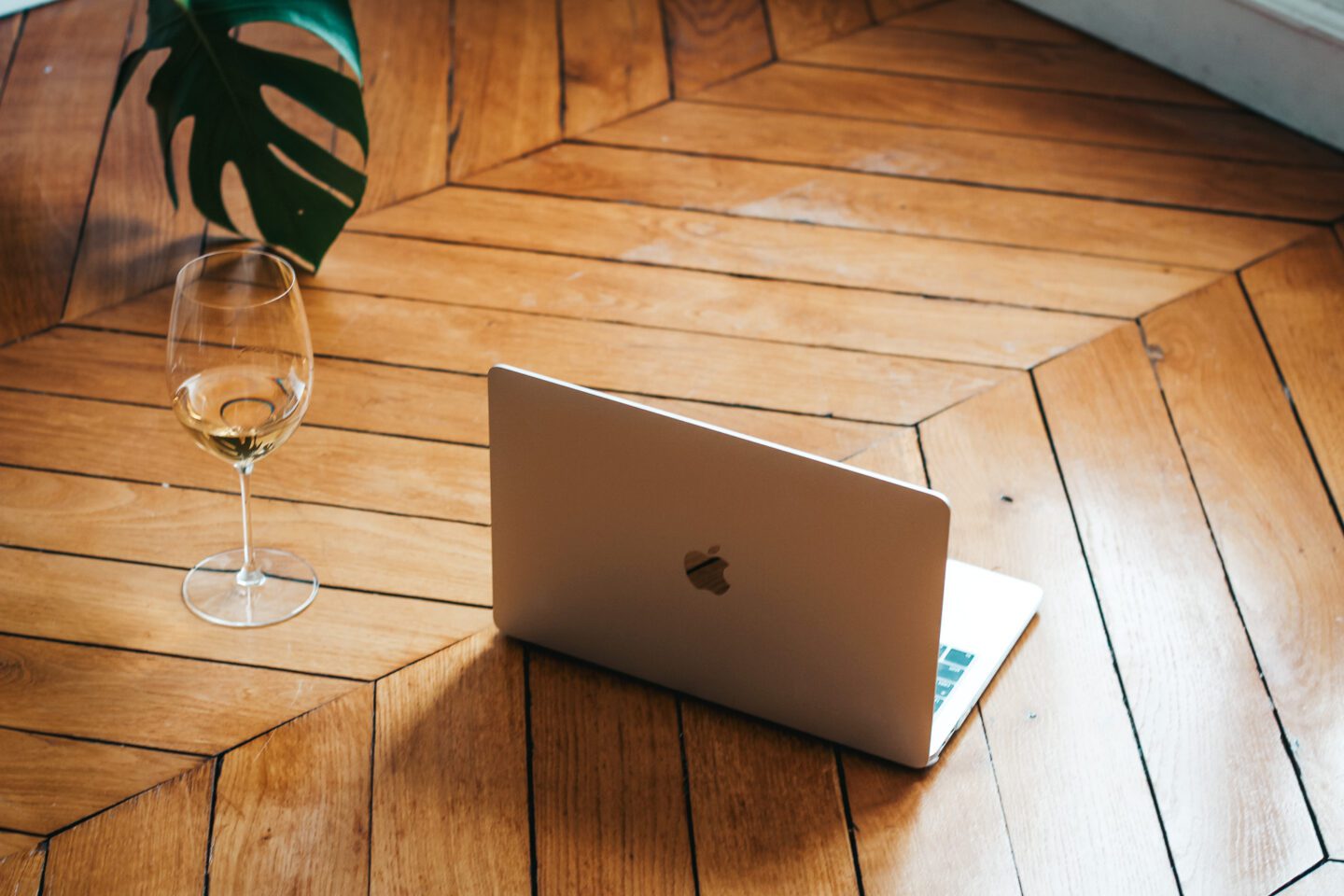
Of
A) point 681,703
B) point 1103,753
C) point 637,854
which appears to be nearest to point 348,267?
point 681,703

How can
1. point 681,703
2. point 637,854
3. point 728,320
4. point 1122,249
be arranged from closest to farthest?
1. point 637,854
2. point 681,703
3. point 728,320
4. point 1122,249

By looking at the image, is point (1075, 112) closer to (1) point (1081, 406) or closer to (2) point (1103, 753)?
(1) point (1081, 406)

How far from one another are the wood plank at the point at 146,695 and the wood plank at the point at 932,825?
0.39 m

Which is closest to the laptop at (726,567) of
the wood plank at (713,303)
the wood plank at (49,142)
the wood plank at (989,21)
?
the wood plank at (713,303)

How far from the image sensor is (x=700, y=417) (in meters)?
1.40

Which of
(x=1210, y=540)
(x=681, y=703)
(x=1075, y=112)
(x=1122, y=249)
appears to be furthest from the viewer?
(x=1075, y=112)

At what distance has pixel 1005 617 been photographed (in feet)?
3.81

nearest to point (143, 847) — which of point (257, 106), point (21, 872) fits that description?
point (21, 872)

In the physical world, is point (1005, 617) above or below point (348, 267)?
above

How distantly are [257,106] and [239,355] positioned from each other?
0.54 meters

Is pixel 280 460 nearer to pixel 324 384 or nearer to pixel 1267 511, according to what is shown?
pixel 324 384

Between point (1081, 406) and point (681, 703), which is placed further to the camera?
point (1081, 406)

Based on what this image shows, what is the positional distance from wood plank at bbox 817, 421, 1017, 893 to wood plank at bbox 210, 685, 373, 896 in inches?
13.0

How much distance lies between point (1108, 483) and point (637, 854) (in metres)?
0.59
